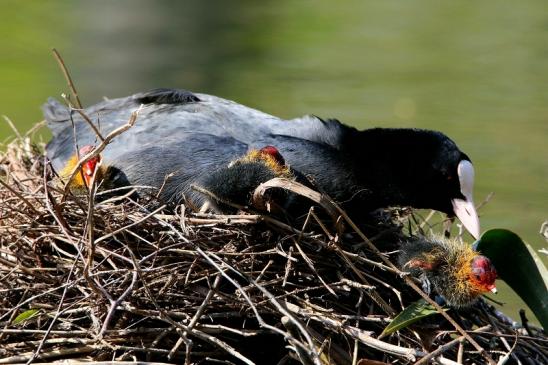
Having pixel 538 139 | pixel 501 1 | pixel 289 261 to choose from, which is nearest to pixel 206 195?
pixel 289 261

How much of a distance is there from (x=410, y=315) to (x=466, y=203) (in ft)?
2.98

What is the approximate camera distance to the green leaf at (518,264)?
3797 mm

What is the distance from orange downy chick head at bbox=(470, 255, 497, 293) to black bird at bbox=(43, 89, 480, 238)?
50cm

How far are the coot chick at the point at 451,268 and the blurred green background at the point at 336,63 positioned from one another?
320 centimetres

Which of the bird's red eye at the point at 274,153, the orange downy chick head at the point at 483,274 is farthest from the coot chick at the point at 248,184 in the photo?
the orange downy chick head at the point at 483,274

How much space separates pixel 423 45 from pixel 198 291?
776 cm

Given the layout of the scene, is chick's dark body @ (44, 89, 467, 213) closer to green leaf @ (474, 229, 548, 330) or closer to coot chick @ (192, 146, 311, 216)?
coot chick @ (192, 146, 311, 216)

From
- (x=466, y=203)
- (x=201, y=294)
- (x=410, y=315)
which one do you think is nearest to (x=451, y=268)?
(x=410, y=315)

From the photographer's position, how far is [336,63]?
10.2 metres

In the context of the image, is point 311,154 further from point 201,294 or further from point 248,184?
point 201,294

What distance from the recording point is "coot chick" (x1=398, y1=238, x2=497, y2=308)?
11.7 ft

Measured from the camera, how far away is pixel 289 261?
11.6 ft

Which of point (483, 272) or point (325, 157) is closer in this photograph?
point (483, 272)

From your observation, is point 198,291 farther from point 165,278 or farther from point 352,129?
point 352,129
